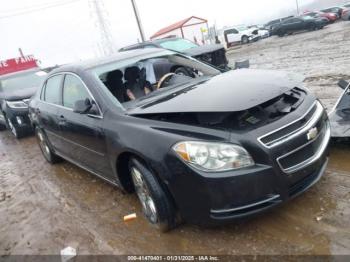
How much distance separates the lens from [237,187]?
113 inches

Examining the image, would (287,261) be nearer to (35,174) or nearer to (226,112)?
(226,112)

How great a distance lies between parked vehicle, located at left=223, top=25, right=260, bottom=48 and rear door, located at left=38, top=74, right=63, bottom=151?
97.7ft

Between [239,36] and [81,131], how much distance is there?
31.5m

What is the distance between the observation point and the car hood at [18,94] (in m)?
9.56

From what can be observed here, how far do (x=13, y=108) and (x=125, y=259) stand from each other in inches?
294

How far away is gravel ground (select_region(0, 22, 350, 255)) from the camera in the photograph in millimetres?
3062

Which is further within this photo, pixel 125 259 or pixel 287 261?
pixel 125 259

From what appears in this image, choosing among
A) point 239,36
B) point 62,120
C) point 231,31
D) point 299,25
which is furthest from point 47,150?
point 231,31

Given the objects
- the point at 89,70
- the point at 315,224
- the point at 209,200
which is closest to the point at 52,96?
the point at 89,70

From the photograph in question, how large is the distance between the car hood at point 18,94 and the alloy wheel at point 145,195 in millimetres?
6929

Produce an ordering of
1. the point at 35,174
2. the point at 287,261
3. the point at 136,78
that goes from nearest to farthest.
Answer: the point at 287,261 < the point at 136,78 < the point at 35,174

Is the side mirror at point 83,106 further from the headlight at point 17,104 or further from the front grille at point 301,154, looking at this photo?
the headlight at point 17,104

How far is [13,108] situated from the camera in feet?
31.2

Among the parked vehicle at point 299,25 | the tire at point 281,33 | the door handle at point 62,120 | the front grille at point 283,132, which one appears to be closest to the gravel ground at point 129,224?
the front grille at point 283,132
